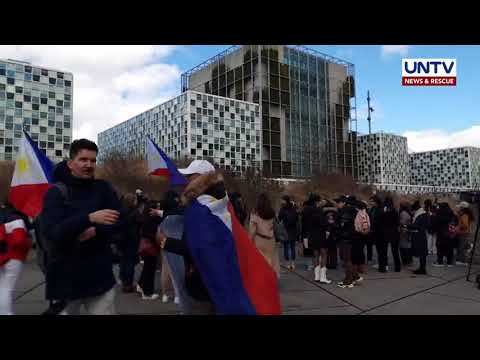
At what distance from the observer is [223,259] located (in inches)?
121

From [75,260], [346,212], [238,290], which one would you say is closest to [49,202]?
[75,260]

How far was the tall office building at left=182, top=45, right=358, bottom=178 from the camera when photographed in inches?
3359

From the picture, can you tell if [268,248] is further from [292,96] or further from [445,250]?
[292,96]

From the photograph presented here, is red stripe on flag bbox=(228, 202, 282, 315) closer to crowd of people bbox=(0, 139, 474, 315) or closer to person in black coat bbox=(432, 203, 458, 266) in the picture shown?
crowd of people bbox=(0, 139, 474, 315)

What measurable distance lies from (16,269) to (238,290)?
2.90 meters

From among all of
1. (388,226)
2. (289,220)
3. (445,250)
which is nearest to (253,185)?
(289,220)

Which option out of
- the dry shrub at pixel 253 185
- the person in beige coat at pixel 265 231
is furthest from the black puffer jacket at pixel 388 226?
the dry shrub at pixel 253 185

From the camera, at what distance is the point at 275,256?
752cm

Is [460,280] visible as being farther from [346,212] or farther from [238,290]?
[238,290]

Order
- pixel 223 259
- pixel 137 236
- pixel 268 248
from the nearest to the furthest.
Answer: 1. pixel 223 259
2. pixel 268 248
3. pixel 137 236

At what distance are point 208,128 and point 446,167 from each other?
A: 126 meters

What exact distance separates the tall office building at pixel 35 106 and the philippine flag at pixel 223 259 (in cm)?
8504

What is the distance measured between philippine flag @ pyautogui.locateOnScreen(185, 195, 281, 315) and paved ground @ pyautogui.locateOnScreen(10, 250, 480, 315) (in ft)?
10.7

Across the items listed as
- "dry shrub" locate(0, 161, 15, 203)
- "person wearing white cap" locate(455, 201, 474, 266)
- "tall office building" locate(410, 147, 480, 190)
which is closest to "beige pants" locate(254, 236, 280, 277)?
"person wearing white cap" locate(455, 201, 474, 266)
